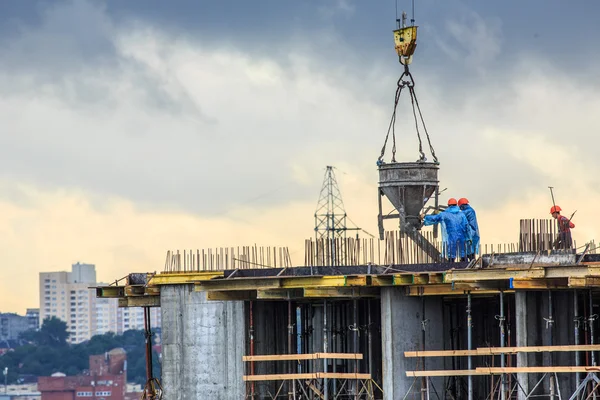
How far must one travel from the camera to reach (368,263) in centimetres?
4519

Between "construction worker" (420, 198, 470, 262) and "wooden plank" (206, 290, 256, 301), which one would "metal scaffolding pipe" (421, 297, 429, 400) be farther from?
"wooden plank" (206, 290, 256, 301)

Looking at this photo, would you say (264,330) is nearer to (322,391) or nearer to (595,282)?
(322,391)

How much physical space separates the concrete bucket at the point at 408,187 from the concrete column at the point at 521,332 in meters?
7.24

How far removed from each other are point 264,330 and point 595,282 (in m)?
11.5

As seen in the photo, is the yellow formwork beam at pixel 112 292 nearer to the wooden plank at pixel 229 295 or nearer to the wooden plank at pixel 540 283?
the wooden plank at pixel 229 295

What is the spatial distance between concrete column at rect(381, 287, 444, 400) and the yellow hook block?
7669 mm

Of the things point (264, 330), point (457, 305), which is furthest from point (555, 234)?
point (264, 330)

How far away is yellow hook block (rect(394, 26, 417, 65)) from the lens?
48.8 metres

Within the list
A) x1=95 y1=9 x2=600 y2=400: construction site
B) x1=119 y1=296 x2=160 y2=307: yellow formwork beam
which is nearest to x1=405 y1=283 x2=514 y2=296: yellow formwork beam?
x1=95 y1=9 x2=600 y2=400: construction site

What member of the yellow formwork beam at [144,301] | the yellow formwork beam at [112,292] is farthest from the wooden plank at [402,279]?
the yellow formwork beam at [112,292]

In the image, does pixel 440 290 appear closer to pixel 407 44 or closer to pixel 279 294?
pixel 279 294

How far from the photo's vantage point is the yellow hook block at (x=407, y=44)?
48.8m

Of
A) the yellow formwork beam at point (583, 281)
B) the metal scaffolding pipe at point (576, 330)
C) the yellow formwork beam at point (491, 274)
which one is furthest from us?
the metal scaffolding pipe at point (576, 330)

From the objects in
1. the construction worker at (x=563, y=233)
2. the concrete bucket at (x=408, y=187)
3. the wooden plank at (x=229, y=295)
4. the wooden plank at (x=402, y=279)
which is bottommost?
the wooden plank at (x=229, y=295)
